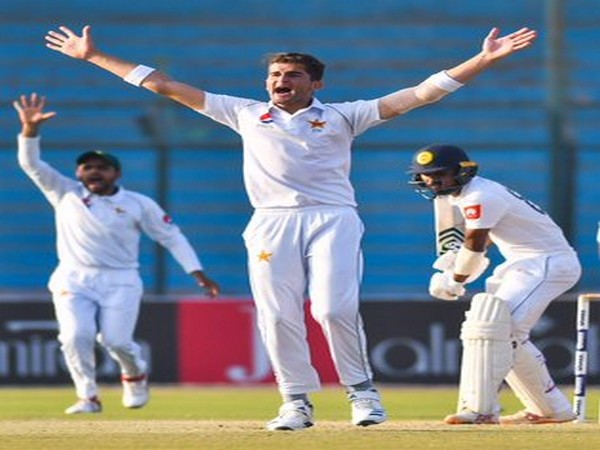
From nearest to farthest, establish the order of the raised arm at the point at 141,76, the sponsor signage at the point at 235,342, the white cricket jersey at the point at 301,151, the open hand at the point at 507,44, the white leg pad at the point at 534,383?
the open hand at the point at 507,44 < the white cricket jersey at the point at 301,151 < the raised arm at the point at 141,76 < the white leg pad at the point at 534,383 < the sponsor signage at the point at 235,342

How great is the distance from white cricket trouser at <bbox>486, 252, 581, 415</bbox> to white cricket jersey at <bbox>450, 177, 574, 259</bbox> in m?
0.06

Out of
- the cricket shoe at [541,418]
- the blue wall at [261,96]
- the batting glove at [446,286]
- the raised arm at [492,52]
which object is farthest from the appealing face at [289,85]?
the blue wall at [261,96]

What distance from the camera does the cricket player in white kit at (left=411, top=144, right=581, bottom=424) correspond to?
8336 mm

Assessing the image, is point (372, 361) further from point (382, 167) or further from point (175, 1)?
point (175, 1)

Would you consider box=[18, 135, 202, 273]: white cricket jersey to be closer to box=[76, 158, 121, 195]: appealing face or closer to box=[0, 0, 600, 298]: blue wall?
box=[76, 158, 121, 195]: appealing face

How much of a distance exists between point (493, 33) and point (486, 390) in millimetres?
1680

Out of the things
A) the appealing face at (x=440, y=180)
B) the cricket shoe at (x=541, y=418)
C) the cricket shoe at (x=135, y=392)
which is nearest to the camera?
the appealing face at (x=440, y=180)

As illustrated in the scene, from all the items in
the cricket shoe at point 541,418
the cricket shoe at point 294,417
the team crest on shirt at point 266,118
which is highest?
the team crest on shirt at point 266,118

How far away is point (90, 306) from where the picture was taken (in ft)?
36.6

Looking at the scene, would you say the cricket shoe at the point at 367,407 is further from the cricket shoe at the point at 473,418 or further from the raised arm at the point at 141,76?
the raised arm at the point at 141,76

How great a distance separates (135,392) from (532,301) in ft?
12.2

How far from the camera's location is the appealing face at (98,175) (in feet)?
36.9

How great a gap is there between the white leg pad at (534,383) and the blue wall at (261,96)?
7.45 m

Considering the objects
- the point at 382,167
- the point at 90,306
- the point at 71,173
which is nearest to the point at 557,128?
the point at 382,167
